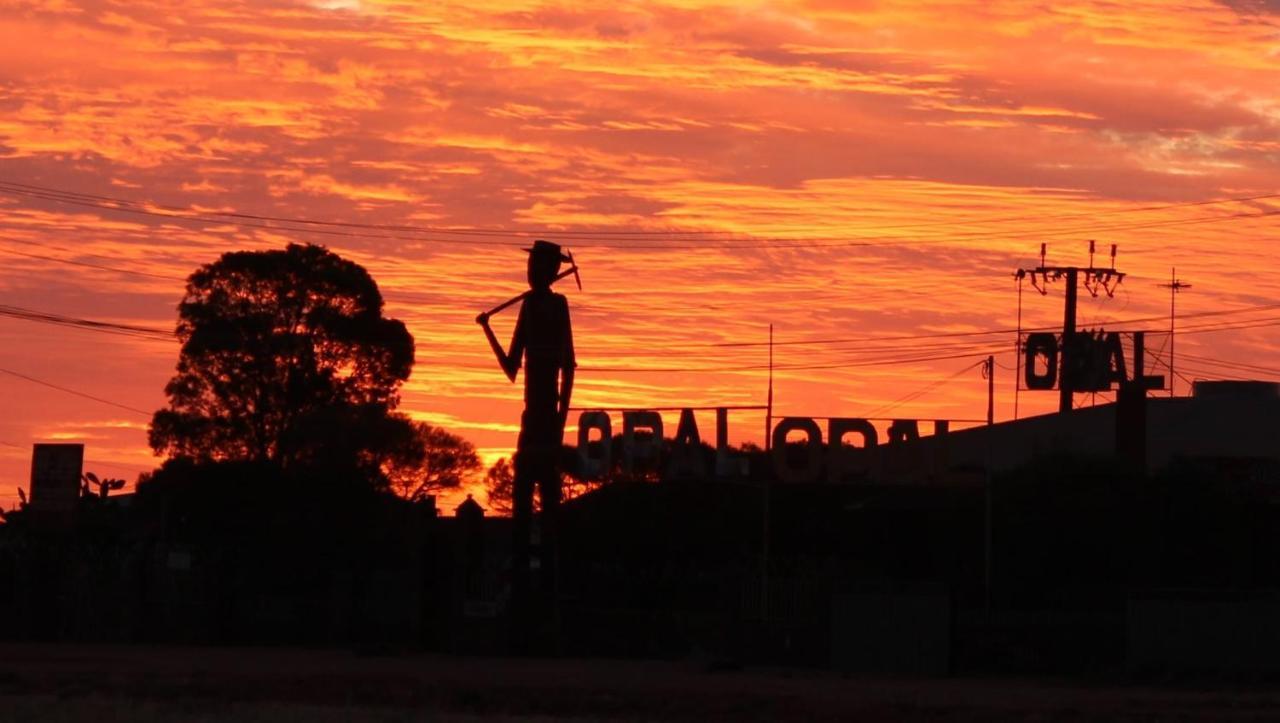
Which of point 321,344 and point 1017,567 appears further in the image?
point 321,344

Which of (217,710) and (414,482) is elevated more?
(414,482)

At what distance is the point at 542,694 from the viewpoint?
104ft

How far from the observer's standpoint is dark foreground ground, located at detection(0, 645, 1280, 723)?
28.7 meters

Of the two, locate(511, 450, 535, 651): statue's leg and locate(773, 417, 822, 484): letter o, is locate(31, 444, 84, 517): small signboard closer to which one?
locate(511, 450, 535, 651): statue's leg

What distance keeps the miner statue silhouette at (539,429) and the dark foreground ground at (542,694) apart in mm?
1325

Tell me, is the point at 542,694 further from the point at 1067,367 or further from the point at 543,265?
the point at 1067,367

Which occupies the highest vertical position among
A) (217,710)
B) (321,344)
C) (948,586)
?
(321,344)

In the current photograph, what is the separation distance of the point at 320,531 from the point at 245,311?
16.8 m

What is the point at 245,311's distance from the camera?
206ft

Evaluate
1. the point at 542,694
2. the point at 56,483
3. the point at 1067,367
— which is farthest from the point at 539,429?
the point at 1067,367

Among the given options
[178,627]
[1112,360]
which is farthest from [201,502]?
[1112,360]

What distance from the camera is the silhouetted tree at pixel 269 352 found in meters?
62.2

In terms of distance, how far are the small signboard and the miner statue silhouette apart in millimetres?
14810

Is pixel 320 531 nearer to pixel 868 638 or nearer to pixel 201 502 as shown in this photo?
pixel 201 502
